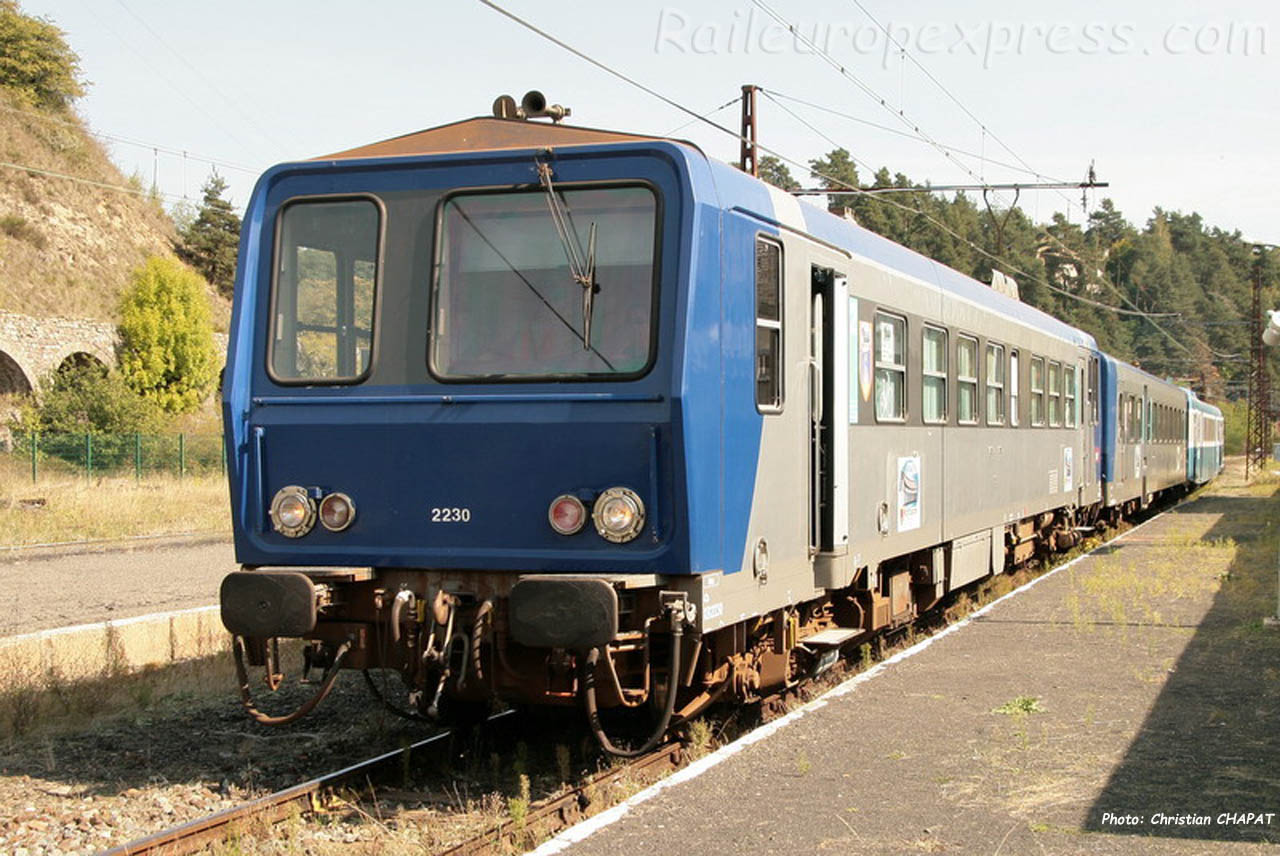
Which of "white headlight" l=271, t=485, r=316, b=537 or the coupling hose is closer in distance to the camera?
the coupling hose

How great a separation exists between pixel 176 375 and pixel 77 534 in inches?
878

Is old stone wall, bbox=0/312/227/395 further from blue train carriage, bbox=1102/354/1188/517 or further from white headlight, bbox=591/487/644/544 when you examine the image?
white headlight, bbox=591/487/644/544

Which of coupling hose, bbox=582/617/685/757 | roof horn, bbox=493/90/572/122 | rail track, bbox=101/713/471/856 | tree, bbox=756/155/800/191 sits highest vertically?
tree, bbox=756/155/800/191

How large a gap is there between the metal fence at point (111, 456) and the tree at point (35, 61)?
2703 cm

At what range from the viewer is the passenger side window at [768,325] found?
24.8ft

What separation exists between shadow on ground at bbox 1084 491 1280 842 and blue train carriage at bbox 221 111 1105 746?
207cm

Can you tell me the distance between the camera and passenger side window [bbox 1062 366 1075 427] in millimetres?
17922

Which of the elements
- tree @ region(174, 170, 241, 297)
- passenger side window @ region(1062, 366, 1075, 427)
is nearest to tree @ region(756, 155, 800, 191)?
tree @ region(174, 170, 241, 297)

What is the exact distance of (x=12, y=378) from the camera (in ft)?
A: 147

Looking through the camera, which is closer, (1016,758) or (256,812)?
(256,812)

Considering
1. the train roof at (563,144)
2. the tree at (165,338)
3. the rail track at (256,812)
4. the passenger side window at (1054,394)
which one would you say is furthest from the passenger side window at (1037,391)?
the tree at (165,338)

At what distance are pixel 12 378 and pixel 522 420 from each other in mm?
42671

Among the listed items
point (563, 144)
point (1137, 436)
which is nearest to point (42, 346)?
point (1137, 436)

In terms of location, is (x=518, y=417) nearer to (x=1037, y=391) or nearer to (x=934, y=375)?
(x=934, y=375)
